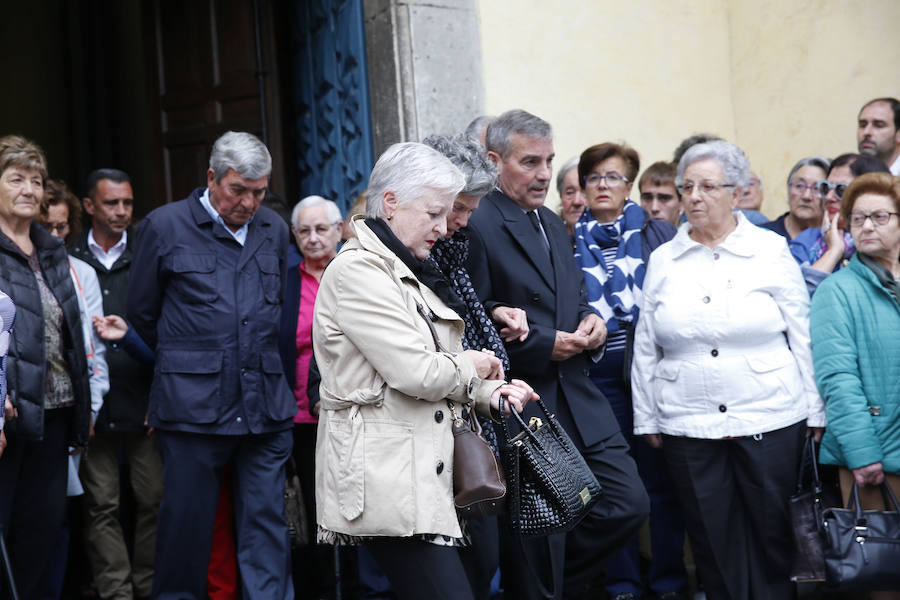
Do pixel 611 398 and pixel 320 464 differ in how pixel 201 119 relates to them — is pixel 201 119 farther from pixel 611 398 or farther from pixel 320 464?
pixel 320 464

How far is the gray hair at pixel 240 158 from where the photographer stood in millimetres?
5270

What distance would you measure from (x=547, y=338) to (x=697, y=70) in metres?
4.07

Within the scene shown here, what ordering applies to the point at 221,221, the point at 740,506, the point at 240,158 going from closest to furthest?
the point at 740,506
the point at 240,158
the point at 221,221

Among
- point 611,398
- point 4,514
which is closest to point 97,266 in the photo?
point 4,514

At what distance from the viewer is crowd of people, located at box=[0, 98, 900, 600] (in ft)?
15.7

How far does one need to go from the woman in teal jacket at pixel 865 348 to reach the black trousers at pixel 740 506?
238 mm

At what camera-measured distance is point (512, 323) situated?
4457mm

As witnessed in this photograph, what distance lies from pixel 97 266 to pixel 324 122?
2008 mm

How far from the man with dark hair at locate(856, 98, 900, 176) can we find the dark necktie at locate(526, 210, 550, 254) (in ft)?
8.72

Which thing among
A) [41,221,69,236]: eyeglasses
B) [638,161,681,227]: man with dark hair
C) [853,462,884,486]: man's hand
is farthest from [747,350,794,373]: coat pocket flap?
[41,221,69,236]: eyeglasses

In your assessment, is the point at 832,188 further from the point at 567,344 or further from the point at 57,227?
the point at 57,227

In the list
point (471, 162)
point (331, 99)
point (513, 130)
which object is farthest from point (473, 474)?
point (331, 99)

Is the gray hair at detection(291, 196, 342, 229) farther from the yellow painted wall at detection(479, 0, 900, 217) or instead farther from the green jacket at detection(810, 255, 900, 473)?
the green jacket at detection(810, 255, 900, 473)

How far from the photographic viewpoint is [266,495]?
17.6ft
